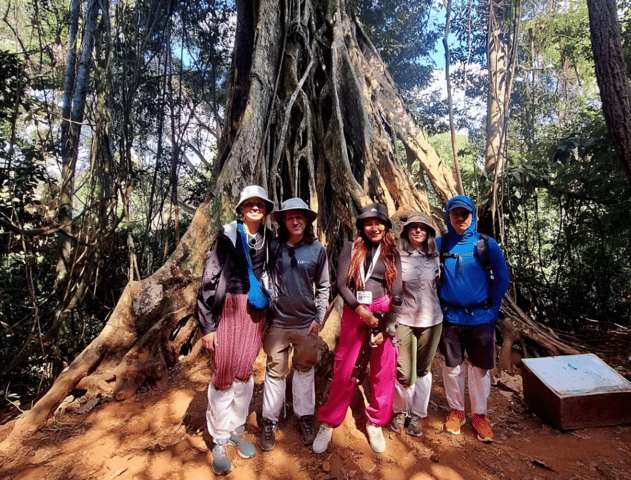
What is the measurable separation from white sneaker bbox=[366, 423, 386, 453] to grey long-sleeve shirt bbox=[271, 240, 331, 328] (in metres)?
0.80

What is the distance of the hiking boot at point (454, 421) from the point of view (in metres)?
2.54

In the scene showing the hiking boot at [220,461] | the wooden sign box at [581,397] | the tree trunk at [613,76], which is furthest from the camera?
the tree trunk at [613,76]

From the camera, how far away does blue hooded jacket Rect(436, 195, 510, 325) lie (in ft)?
8.11

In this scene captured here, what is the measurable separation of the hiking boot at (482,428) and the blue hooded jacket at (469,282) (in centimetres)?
71

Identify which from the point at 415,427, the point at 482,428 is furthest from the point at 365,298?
the point at 482,428

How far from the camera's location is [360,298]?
2264 millimetres

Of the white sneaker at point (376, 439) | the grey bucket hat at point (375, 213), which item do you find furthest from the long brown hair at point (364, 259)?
the white sneaker at point (376, 439)

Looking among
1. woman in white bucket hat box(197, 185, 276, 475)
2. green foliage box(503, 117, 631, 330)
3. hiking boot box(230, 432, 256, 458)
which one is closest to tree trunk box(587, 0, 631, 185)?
green foliage box(503, 117, 631, 330)

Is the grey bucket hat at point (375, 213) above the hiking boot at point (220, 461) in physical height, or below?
above

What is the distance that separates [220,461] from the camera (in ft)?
6.87

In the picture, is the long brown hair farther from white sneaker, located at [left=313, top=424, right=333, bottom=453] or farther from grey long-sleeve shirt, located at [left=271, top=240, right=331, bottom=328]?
white sneaker, located at [left=313, top=424, right=333, bottom=453]

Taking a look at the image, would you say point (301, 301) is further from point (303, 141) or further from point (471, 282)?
point (303, 141)

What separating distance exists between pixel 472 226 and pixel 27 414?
3513 mm

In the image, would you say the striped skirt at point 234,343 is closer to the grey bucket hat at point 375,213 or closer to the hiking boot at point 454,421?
the grey bucket hat at point 375,213
